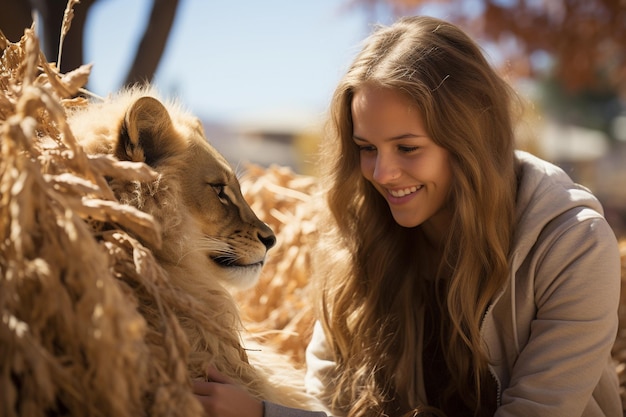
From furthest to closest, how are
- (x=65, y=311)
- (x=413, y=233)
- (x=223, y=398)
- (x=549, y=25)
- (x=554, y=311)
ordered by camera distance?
(x=549, y=25) < (x=413, y=233) < (x=554, y=311) < (x=223, y=398) < (x=65, y=311)

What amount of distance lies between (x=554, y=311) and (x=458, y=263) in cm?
36

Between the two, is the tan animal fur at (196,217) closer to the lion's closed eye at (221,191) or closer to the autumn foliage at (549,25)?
the lion's closed eye at (221,191)

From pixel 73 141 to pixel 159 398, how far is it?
62 centimetres

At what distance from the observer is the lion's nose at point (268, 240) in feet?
7.85

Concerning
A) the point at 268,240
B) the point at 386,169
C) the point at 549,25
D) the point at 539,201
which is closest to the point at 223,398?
the point at 268,240

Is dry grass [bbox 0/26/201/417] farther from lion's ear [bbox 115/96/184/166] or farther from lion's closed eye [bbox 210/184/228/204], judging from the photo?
lion's closed eye [bbox 210/184/228/204]

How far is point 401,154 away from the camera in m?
2.39

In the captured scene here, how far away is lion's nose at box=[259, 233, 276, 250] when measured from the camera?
2393 mm

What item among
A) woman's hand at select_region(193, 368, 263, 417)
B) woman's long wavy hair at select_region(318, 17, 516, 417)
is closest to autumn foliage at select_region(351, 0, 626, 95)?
woman's long wavy hair at select_region(318, 17, 516, 417)

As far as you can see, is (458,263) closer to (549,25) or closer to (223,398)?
(223,398)

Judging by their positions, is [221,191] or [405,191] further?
[405,191]

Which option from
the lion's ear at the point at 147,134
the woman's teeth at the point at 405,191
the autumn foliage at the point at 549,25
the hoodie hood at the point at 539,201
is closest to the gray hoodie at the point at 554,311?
the hoodie hood at the point at 539,201

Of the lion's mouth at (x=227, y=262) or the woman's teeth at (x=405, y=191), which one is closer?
the lion's mouth at (x=227, y=262)

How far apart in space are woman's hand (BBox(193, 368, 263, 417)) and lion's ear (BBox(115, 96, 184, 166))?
2.28 ft
